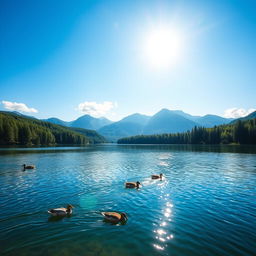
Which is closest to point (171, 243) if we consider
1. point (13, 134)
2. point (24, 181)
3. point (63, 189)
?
point (63, 189)

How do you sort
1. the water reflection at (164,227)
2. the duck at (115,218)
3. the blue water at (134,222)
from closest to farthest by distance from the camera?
the blue water at (134,222), the water reflection at (164,227), the duck at (115,218)

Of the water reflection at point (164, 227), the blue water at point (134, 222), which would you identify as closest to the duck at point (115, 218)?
the blue water at point (134, 222)

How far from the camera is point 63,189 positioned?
2306 cm

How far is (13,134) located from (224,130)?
718 feet

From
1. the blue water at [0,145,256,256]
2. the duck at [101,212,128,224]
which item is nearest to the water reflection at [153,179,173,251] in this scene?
the blue water at [0,145,256,256]

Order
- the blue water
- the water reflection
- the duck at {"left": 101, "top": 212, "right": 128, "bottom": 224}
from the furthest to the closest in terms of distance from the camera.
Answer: the duck at {"left": 101, "top": 212, "right": 128, "bottom": 224}
the water reflection
the blue water

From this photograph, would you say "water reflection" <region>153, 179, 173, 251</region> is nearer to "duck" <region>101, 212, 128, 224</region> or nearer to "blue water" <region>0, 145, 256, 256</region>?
"blue water" <region>0, 145, 256, 256</region>

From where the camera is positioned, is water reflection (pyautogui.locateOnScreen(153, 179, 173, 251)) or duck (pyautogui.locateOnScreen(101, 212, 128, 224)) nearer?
water reflection (pyautogui.locateOnScreen(153, 179, 173, 251))

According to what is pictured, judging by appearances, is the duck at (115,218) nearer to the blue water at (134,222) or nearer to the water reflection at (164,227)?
the blue water at (134,222)

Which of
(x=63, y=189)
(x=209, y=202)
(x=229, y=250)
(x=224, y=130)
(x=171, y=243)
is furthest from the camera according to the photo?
(x=224, y=130)

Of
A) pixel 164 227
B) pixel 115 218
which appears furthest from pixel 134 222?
pixel 164 227

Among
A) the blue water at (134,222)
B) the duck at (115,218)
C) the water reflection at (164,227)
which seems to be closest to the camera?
the blue water at (134,222)

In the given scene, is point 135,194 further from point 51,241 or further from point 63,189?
point 51,241

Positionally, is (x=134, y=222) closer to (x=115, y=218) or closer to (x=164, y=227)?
(x=115, y=218)
